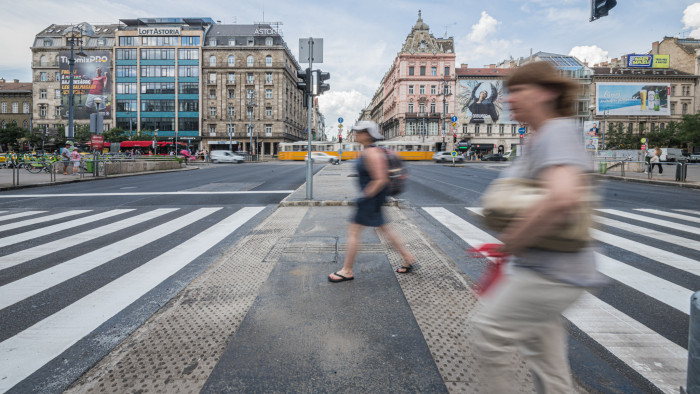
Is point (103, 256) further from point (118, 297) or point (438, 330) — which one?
point (438, 330)

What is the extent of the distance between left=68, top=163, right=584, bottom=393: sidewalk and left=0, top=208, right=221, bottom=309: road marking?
1561mm

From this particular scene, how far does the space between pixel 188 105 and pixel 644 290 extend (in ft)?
254

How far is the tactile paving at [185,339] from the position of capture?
2328 mm

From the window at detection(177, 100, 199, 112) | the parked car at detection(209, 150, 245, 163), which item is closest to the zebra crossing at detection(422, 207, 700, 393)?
the parked car at detection(209, 150, 245, 163)

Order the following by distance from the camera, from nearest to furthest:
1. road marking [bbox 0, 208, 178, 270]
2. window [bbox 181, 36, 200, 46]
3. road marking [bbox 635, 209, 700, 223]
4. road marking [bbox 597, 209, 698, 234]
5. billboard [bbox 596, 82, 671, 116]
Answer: road marking [bbox 0, 208, 178, 270], road marking [bbox 597, 209, 698, 234], road marking [bbox 635, 209, 700, 223], billboard [bbox 596, 82, 671, 116], window [bbox 181, 36, 200, 46]

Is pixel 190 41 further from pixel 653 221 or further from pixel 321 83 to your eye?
pixel 653 221

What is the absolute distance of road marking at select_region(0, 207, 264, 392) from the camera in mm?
2619

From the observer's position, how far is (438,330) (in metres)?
2.96

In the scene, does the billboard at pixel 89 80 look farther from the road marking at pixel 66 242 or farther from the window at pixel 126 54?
the road marking at pixel 66 242

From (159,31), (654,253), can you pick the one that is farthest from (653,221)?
(159,31)

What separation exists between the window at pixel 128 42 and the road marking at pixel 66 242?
7716 cm

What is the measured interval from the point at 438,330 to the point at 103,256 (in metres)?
4.49

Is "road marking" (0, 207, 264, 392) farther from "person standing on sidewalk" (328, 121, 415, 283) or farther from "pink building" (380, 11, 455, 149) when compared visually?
"pink building" (380, 11, 455, 149)

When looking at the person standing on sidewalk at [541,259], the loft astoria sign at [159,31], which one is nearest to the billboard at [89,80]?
the loft astoria sign at [159,31]
